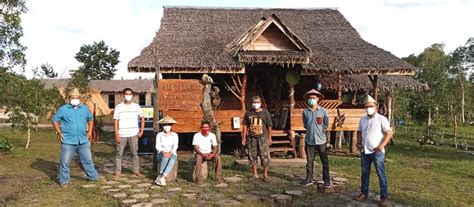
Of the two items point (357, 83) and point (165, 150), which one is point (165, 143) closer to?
point (165, 150)

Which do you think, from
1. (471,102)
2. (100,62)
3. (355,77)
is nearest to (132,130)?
(355,77)

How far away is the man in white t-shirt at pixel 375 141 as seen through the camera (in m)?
6.70

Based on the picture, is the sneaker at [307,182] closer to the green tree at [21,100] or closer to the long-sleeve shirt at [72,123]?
the long-sleeve shirt at [72,123]

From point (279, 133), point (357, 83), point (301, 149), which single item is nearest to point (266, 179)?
point (301, 149)

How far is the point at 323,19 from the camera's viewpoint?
1722 cm

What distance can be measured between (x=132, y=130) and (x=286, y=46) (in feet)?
19.1

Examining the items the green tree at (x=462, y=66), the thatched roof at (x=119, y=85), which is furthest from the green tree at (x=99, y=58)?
the green tree at (x=462, y=66)

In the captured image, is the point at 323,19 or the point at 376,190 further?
the point at 323,19

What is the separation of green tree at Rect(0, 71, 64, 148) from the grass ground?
0.96 meters

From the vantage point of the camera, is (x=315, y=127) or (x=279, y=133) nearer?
(x=315, y=127)

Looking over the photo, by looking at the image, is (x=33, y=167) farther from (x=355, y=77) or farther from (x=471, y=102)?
(x=471, y=102)

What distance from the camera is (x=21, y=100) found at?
526 inches

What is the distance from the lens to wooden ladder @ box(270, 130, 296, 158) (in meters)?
12.2

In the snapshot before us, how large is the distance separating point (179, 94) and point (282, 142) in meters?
3.65
